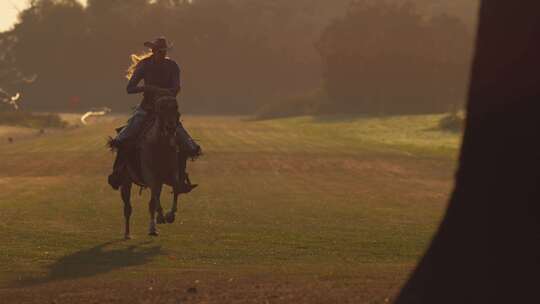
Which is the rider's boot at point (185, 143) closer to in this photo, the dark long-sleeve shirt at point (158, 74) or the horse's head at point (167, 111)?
the horse's head at point (167, 111)

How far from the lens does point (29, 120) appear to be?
281ft

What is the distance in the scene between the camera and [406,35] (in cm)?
10394

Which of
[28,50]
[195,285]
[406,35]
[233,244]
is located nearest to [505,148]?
[195,285]

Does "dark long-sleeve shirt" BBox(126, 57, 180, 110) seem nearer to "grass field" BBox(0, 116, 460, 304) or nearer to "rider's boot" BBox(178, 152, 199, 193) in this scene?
"rider's boot" BBox(178, 152, 199, 193)

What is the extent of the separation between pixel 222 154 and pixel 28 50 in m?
102

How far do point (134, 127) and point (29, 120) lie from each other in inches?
2692

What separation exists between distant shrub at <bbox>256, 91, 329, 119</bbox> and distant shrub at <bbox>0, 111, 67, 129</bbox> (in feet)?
90.5

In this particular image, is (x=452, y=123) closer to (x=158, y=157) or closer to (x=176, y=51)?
(x=158, y=157)

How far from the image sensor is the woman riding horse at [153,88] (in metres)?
18.2

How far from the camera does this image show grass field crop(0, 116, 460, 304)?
1327 cm

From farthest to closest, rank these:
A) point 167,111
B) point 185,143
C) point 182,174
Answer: point 182,174, point 185,143, point 167,111

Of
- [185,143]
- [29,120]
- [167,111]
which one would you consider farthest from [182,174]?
[29,120]

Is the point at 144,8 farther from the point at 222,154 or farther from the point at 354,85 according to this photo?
the point at 222,154

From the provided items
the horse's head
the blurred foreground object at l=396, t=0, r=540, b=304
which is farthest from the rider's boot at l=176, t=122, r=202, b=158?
the blurred foreground object at l=396, t=0, r=540, b=304
